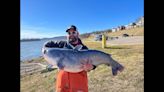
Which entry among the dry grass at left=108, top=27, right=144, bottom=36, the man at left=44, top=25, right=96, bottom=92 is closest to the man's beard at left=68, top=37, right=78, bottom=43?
the man at left=44, top=25, right=96, bottom=92

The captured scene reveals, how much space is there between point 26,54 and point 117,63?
2.32ft

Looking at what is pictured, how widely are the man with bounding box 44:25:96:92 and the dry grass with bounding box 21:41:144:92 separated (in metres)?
0.07

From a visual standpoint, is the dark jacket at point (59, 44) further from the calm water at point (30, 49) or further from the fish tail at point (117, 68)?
the fish tail at point (117, 68)

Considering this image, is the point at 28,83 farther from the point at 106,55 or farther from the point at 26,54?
the point at 106,55

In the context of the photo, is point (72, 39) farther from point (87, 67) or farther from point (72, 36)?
point (87, 67)

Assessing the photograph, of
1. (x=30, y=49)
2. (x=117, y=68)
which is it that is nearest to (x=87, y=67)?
(x=117, y=68)

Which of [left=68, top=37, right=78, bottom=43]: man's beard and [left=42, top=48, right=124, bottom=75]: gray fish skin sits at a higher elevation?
[left=68, top=37, right=78, bottom=43]: man's beard

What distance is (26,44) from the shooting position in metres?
3.47

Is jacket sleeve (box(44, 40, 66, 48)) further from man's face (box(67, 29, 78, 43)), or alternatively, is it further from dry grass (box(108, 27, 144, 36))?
dry grass (box(108, 27, 144, 36))

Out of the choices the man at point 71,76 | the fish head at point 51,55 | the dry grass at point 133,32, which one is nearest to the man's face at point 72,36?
the man at point 71,76

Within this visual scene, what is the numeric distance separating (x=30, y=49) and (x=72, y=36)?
0.34 metres

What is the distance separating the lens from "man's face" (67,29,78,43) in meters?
3.45

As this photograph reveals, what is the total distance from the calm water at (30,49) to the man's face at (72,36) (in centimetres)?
20
